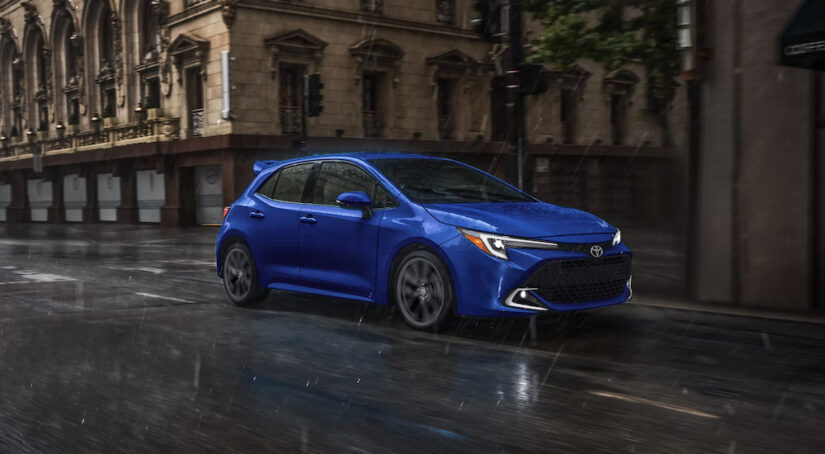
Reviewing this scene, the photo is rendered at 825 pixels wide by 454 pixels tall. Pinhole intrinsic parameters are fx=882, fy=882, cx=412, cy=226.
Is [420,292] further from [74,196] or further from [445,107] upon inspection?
[74,196]

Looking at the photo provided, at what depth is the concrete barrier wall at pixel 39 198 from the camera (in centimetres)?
4644

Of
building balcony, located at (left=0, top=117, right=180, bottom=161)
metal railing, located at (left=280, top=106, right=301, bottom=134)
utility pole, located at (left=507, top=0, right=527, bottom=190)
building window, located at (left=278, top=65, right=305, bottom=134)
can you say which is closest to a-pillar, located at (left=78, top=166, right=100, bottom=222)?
building balcony, located at (left=0, top=117, right=180, bottom=161)

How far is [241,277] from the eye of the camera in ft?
29.6

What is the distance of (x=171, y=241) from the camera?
80.2 feet

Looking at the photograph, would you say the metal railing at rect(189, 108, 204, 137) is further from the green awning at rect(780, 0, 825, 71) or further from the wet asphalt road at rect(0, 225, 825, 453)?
the green awning at rect(780, 0, 825, 71)

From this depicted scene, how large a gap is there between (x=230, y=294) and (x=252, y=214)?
3.12 feet

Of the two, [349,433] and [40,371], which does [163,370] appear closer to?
[40,371]

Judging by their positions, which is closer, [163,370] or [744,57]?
[163,370]

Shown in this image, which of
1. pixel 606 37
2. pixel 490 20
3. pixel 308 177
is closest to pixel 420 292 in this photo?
pixel 308 177

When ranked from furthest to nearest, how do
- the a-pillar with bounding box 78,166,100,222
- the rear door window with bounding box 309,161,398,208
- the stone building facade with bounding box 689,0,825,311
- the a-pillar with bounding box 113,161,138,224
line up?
the a-pillar with bounding box 78,166,100,222 → the a-pillar with bounding box 113,161,138,224 → the stone building facade with bounding box 689,0,825,311 → the rear door window with bounding box 309,161,398,208

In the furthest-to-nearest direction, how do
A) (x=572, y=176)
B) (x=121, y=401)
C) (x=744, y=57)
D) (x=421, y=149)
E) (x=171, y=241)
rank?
1. (x=572, y=176)
2. (x=421, y=149)
3. (x=171, y=241)
4. (x=744, y=57)
5. (x=121, y=401)

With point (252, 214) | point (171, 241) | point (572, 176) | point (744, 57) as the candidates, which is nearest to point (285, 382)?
point (252, 214)

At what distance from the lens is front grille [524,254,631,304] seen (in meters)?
6.57

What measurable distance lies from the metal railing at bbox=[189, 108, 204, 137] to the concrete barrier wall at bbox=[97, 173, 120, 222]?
8.08 metres
